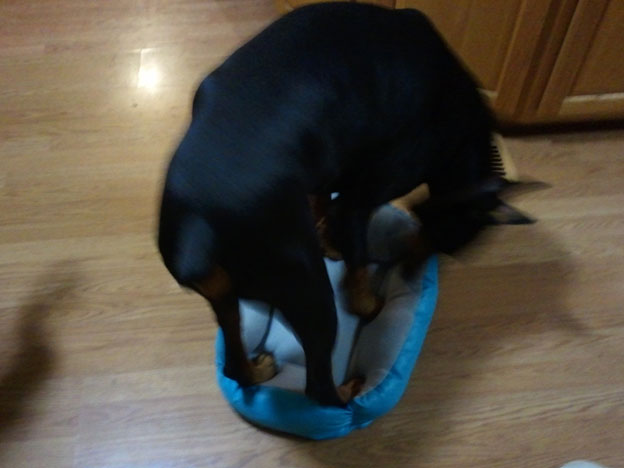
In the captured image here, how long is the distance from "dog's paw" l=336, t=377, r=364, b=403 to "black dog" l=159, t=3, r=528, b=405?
0.14 meters

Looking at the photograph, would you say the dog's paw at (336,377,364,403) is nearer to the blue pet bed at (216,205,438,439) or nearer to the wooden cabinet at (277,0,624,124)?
the blue pet bed at (216,205,438,439)

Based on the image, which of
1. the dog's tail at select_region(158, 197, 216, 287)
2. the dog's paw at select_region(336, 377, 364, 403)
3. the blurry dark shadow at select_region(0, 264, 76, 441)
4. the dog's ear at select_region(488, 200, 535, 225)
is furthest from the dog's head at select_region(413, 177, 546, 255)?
the blurry dark shadow at select_region(0, 264, 76, 441)

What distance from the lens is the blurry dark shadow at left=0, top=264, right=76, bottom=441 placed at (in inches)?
50.6

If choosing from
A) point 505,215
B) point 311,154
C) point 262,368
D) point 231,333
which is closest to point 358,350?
point 262,368

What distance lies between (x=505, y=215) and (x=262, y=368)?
0.59 metres

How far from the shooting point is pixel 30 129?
1.81 meters

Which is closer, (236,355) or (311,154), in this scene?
(311,154)

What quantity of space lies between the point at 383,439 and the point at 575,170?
40.0 inches

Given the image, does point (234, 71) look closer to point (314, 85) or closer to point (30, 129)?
point (314, 85)

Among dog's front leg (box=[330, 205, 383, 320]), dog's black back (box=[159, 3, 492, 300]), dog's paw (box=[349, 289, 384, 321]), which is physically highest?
dog's black back (box=[159, 3, 492, 300])

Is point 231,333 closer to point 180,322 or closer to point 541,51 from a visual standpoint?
point 180,322

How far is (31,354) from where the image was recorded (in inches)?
53.6

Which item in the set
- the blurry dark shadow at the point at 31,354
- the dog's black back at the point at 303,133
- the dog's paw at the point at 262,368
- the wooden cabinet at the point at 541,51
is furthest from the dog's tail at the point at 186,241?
the wooden cabinet at the point at 541,51

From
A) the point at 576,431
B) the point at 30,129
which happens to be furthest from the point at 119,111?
the point at 576,431
